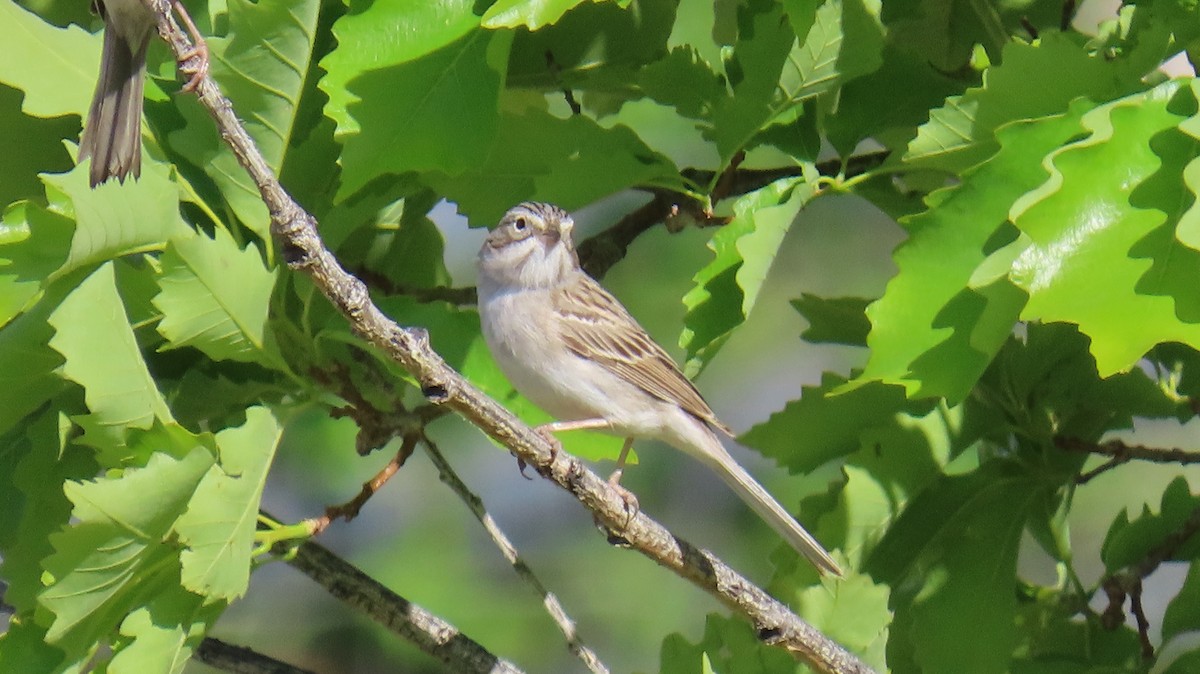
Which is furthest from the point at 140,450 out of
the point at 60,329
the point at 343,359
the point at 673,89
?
the point at 673,89

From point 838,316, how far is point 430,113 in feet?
3.16

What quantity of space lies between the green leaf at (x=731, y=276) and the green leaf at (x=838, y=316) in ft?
1.42

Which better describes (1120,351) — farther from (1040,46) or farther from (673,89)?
(673,89)

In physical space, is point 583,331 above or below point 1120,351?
below

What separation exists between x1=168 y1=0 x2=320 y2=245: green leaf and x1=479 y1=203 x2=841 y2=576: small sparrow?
0.82 m

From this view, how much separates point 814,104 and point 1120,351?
1017 mm

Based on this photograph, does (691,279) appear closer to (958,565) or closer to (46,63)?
(958,565)

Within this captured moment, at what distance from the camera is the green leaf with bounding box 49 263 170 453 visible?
2.14 m

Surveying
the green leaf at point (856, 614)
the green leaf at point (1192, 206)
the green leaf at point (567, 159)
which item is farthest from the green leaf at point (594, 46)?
the green leaf at point (1192, 206)

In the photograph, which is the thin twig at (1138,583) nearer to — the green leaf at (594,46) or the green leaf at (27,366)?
the green leaf at (594,46)

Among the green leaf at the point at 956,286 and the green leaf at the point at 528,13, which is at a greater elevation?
the green leaf at the point at 528,13

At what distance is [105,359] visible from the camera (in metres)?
2.19

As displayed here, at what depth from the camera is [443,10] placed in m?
2.38

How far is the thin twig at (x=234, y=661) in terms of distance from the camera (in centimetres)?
285
